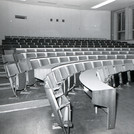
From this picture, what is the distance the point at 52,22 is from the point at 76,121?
690 cm

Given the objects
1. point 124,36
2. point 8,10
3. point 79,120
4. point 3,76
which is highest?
point 8,10

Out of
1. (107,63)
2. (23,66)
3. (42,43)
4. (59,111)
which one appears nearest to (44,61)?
(23,66)

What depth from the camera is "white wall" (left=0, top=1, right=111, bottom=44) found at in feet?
23.7

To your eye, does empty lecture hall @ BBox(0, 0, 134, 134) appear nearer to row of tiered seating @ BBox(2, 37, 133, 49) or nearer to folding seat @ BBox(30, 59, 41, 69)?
folding seat @ BBox(30, 59, 41, 69)

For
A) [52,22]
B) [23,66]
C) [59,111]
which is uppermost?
[52,22]

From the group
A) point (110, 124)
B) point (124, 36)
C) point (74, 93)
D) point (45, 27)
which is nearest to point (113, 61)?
point (74, 93)

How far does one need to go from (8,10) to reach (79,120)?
6586 mm

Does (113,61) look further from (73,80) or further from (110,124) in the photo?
(110,124)

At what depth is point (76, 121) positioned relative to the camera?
5.51 feet

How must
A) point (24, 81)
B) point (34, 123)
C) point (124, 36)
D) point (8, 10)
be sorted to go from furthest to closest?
point (124, 36), point (8, 10), point (24, 81), point (34, 123)

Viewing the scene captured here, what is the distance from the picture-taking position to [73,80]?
7.86 ft

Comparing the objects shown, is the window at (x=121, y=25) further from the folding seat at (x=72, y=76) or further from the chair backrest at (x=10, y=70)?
the chair backrest at (x=10, y=70)

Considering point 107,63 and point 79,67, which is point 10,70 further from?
point 107,63

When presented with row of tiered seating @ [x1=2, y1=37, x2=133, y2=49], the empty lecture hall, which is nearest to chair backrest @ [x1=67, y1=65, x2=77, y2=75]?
the empty lecture hall
